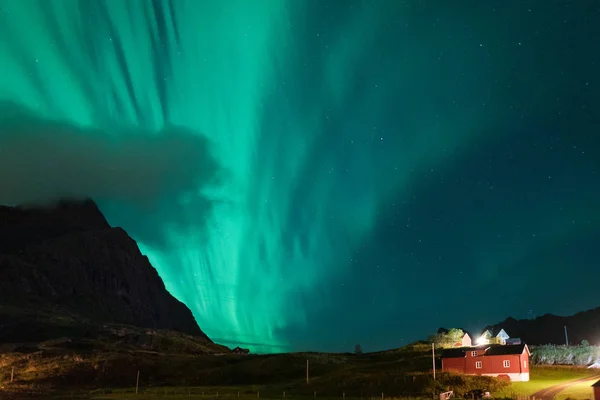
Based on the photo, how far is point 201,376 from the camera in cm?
12656

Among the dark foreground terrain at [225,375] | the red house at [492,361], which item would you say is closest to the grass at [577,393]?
the dark foreground terrain at [225,375]

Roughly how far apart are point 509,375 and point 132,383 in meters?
84.3

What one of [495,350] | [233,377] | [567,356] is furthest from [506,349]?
[233,377]

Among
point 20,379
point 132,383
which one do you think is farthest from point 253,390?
point 20,379

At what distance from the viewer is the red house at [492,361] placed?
90.0 m

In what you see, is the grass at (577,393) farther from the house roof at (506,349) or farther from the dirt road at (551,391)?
the house roof at (506,349)

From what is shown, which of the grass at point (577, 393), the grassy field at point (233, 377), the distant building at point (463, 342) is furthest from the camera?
the distant building at point (463, 342)

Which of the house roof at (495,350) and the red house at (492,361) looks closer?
the red house at (492,361)

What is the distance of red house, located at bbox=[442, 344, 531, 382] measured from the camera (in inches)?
3543

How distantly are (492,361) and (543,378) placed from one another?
28.5ft

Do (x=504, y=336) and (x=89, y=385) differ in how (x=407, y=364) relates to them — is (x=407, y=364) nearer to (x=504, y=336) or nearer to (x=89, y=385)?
(x=504, y=336)

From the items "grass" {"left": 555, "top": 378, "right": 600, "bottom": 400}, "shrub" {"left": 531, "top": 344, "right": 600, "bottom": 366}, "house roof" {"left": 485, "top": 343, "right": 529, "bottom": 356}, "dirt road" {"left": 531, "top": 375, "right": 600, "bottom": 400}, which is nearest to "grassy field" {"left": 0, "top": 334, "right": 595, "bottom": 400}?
"grass" {"left": 555, "top": 378, "right": 600, "bottom": 400}

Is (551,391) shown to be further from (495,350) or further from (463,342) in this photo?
(463,342)

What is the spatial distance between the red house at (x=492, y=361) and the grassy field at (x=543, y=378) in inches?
118
